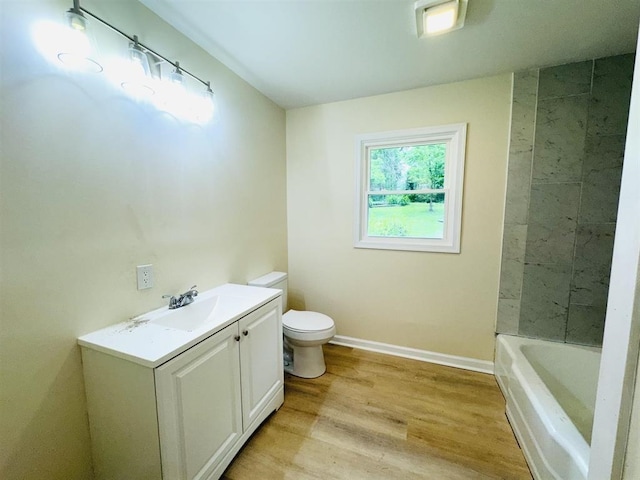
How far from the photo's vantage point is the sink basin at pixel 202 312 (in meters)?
1.36

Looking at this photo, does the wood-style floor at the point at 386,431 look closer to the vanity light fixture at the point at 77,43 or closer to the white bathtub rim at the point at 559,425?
the white bathtub rim at the point at 559,425

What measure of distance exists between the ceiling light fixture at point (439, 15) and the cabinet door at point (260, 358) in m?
1.85

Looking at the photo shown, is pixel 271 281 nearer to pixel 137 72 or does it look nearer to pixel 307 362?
pixel 307 362

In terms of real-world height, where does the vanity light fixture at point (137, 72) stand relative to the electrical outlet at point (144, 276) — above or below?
above

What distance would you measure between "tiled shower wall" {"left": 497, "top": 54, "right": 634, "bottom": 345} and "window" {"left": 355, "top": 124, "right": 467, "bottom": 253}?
398 mm

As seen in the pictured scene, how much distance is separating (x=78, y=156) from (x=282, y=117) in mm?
1849

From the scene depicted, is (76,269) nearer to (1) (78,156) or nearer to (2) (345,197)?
(1) (78,156)

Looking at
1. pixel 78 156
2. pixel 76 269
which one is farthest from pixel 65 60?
pixel 76 269

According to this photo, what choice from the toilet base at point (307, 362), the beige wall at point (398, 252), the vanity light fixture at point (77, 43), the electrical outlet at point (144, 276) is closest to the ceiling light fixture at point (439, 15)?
the beige wall at point (398, 252)

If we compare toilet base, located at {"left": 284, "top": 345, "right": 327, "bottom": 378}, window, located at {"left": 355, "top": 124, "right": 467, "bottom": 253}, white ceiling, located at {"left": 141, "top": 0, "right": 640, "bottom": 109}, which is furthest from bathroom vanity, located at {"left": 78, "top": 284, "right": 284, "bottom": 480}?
white ceiling, located at {"left": 141, "top": 0, "right": 640, "bottom": 109}

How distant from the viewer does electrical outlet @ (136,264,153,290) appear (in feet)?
4.46

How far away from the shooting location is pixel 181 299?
1.49 meters

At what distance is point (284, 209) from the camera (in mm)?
2703

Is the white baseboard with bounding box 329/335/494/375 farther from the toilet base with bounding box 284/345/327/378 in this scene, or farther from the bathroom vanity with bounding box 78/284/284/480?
the bathroom vanity with bounding box 78/284/284/480
